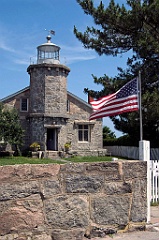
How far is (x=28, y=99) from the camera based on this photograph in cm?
3091

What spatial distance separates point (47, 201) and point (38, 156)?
23.6m

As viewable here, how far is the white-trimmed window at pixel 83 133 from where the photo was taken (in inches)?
1227

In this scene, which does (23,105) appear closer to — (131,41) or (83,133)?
(83,133)

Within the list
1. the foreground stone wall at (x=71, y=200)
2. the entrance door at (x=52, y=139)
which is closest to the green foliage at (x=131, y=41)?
the entrance door at (x=52, y=139)

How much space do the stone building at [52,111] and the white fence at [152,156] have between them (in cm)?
190

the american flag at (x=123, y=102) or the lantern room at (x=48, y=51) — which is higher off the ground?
the lantern room at (x=48, y=51)

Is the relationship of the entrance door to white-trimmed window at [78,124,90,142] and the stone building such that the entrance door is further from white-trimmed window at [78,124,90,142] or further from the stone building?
white-trimmed window at [78,124,90,142]

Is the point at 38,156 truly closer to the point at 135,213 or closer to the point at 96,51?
the point at 96,51

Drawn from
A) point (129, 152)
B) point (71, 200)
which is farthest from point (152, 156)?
point (71, 200)

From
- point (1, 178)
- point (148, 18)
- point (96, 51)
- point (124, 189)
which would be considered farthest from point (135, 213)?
point (96, 51)

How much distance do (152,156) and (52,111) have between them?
A: 944 cm

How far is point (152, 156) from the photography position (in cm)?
2564

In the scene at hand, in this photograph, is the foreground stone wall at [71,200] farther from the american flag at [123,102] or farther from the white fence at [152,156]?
the white fence at [152,156]

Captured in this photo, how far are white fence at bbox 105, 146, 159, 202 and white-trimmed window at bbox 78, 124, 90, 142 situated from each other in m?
3.11
